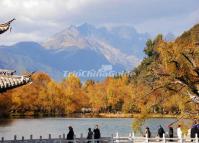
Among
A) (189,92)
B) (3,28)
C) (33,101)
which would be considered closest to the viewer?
(3,28)

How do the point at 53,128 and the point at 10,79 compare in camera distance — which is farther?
the point at 53,128

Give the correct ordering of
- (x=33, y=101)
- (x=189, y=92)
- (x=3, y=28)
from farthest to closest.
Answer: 1. (x=33, y=101)
2. (x=189, y=92)
3. (x=3, y=28)

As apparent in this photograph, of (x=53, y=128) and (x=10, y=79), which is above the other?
(x=10, y=79)

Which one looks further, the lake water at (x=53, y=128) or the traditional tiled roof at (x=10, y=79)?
the lake water at (x=53, y=128)

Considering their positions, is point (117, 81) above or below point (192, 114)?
above

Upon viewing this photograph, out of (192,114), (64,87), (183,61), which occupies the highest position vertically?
(64,87)

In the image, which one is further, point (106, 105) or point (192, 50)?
point (106, 105)

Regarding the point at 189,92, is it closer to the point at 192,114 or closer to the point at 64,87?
the point at 192,114

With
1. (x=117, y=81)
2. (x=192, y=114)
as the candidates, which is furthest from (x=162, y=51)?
(x=117, y=81)

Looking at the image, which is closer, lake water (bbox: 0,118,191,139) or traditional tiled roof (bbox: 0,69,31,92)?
traditional tiled roof (bbox: 0,69,31,92)

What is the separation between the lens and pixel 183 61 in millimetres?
34562

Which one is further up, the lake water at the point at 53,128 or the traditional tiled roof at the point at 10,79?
the traditional tiled roof at the point at 10,79

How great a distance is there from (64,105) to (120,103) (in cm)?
1481

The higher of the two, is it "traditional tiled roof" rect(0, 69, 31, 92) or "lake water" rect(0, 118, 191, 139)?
"traditional tiled roof" rect(0, 69, 31, 92)
